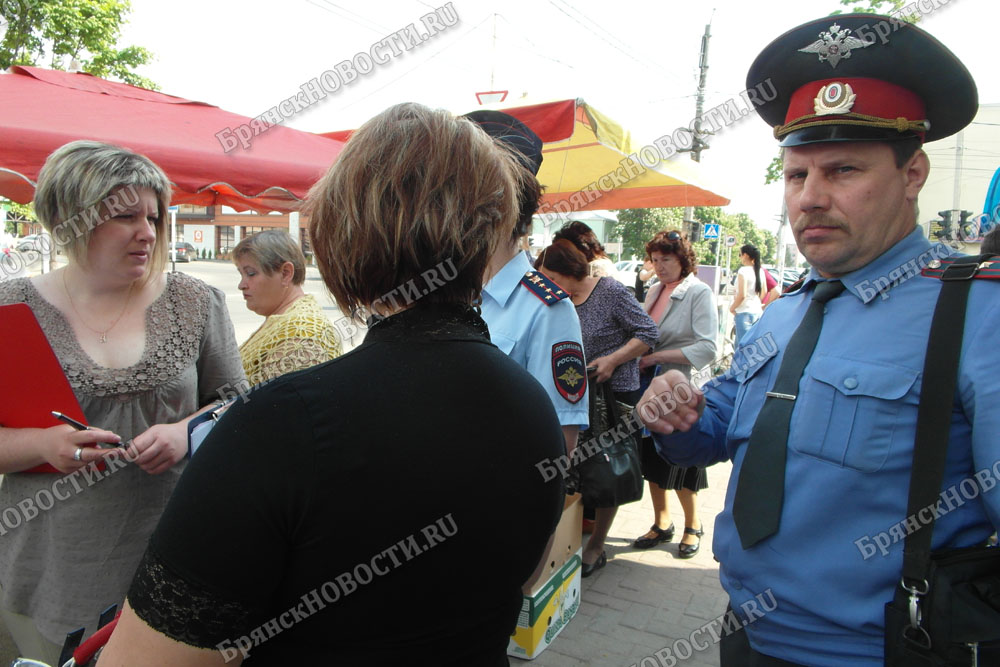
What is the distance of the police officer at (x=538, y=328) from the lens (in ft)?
7.00

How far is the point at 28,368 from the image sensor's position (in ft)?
5.03

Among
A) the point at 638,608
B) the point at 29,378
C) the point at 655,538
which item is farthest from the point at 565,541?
the point at 29,378

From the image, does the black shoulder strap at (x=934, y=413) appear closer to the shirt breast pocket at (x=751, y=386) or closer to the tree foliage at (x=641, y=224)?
the shirt breast pocket at (x=751, y=386)

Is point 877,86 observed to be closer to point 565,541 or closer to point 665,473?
point 565,541

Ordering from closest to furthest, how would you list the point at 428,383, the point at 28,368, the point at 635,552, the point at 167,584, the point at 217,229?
the point at 167,584 → the point at 428,383 → the point at 28,368 → the point at 635,552 → the point at 217,229

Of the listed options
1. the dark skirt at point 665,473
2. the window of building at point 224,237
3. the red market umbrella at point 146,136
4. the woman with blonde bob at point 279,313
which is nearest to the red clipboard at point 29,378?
the woman with blonde bob at point 279,313

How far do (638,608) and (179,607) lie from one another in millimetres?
3150

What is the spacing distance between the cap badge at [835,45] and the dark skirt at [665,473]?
2743mm

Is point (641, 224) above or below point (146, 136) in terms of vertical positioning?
below

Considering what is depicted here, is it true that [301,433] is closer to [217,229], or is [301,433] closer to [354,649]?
[354,649]

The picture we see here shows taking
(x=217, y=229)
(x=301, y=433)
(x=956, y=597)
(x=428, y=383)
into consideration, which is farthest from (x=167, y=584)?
(x=217, y=229)

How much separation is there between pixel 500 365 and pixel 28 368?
51.7 inches

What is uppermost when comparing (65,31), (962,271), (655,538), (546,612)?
(65,31)

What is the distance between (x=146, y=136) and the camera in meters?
2.88
